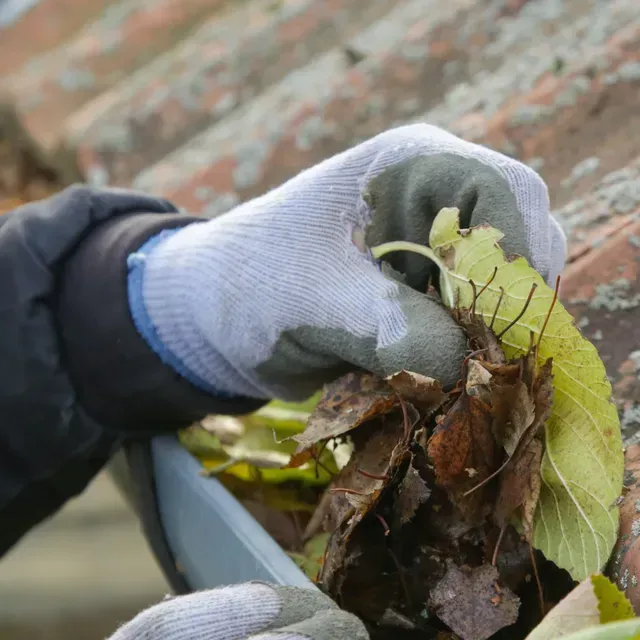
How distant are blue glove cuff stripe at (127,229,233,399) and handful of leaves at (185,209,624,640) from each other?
328mm

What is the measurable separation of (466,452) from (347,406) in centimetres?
13

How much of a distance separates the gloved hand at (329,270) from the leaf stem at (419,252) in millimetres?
12

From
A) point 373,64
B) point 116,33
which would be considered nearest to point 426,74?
point 373,64

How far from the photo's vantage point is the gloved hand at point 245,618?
0.46 m

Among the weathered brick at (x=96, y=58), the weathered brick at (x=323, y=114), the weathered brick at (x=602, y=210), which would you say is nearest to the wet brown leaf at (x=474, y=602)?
the weathered brick at (x=602, y=210)

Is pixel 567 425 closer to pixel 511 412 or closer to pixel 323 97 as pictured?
pixel 511 412

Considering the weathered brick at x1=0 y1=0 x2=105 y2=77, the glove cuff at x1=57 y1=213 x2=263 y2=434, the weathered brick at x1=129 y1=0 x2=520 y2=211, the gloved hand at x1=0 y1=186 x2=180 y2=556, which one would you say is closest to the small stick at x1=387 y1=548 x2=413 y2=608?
the glove cuff at x1=57 y1=213 x2=263 y2=434

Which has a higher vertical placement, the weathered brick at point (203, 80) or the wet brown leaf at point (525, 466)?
the weathered brick at point (203, 80)

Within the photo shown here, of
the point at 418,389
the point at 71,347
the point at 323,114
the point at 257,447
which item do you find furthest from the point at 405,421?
the point at 323,114

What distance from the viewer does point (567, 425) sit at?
54cm

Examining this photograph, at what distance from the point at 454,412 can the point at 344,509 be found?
131mm

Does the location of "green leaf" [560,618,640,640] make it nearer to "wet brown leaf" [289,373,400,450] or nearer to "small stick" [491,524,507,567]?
"small stick" [491,524,507,567]

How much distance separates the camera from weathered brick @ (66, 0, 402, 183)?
57.1 inches

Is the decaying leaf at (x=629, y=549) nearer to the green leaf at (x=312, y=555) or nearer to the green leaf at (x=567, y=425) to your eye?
the green leaf at (x=567, y=425)
